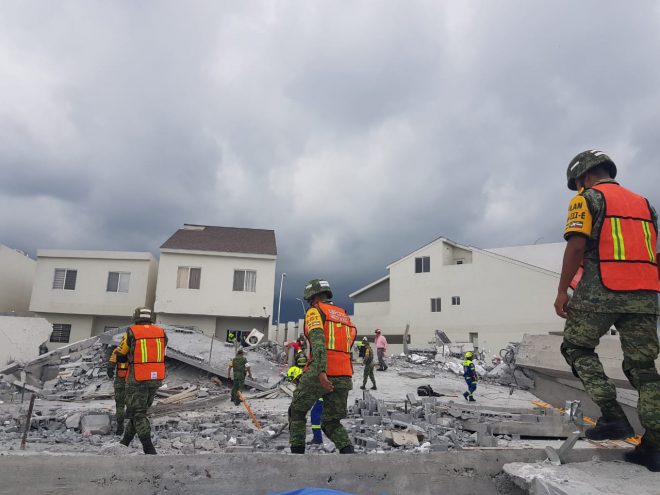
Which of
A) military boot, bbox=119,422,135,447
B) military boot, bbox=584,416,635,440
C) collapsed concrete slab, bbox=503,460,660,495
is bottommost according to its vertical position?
military boot, bbox=119,422,135,447

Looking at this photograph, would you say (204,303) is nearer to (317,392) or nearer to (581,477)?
(317,392)

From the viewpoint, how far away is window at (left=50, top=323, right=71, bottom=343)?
25406 mm

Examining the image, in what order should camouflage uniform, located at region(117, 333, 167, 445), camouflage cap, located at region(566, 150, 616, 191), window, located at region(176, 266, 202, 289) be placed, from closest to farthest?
camouflage cap, located at region(566, 150, 616, 191) < camouflage uniform, located at region(117, 333, 167, 445) < window, located at region(176, 266, 202, 289)

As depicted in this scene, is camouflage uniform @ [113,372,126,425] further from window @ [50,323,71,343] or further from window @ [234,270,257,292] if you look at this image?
window @ [50,323,71,343]

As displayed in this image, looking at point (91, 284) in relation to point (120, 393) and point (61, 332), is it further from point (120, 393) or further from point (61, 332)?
point (120, 393)

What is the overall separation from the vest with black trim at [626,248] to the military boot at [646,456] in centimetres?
84

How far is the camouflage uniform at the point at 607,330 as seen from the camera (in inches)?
96.2

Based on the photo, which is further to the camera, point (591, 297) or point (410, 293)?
point (410, 293)

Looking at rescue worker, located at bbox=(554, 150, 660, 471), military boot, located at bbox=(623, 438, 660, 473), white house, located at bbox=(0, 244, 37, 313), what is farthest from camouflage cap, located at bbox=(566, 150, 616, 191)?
white house, located at bbox=(0, 244, 37, 313)

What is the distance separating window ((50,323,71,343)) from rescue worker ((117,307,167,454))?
23215mm

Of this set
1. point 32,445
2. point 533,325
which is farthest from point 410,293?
point 32,445

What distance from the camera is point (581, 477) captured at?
2.24 metres

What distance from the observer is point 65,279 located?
25.2 m

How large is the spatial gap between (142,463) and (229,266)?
22.4m
